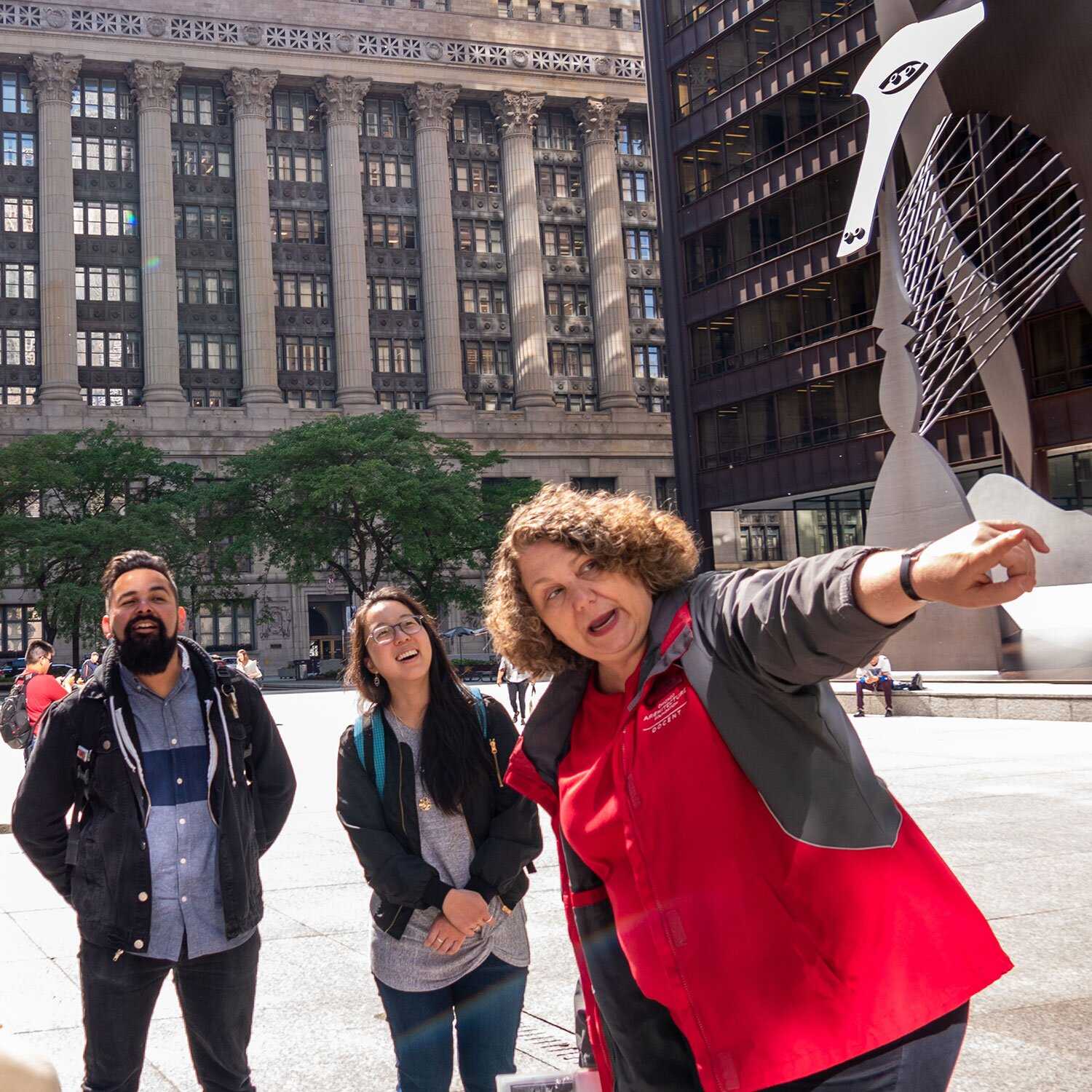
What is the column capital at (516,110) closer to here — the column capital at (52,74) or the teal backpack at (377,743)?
the column capital at (52,74)

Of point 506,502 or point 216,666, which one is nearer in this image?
point 216,666

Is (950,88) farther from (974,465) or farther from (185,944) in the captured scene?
(185,944)

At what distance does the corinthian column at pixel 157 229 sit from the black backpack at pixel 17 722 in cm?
5676

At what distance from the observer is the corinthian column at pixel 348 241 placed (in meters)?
71.2

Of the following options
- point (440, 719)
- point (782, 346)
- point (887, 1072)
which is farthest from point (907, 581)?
point (782, 346)

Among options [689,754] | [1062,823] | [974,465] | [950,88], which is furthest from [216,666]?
[974,465]

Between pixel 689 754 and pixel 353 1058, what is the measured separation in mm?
3537

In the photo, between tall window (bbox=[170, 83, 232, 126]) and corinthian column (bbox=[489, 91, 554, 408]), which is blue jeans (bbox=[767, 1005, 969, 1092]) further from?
tall window (bbox=[170, 83, 232, 126])

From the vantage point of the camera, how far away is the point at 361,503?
51.7m

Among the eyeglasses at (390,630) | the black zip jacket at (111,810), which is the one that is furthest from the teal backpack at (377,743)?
the black zip jacket at (111,810)

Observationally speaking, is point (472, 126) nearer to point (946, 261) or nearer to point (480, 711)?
point (946, 261)

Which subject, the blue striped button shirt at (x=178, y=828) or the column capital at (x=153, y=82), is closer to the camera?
the blue striped button shirt at (x=178, y=828)

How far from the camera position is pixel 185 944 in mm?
3863

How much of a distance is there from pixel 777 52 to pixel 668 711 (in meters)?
46.5
